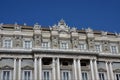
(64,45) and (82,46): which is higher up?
(64,45)

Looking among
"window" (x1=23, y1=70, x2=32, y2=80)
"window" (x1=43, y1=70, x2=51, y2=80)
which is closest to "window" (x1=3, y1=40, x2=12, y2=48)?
"window" (x1=23, y1=70, x2=32, y2=80)

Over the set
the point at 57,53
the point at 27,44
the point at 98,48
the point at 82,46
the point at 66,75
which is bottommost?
the point at 66,75

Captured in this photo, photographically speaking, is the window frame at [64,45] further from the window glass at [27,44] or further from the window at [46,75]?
the window at [46,75]

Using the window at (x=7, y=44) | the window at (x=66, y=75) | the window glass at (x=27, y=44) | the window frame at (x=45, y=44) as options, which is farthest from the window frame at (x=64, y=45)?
the window at (x=7, y=44)

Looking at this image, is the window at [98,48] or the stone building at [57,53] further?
the window at [98,48]

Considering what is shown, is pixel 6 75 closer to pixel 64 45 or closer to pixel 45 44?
pixel 45 44

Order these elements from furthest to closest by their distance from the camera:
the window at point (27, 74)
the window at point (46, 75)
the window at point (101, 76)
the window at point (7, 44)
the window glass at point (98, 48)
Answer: the window glass at point (98, 48)
the window at point (101, 76)
the window at point (7, 44)
the window at point (46, 75)
the window at point (27, 74)

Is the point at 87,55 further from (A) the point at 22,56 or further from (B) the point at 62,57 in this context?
(A) the point at 22,56

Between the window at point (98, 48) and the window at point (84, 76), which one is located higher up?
the window at point (98, 48)

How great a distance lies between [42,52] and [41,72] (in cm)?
347

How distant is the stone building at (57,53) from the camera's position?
41500 mm

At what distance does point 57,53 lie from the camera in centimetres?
4247

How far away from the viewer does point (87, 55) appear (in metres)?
43.8

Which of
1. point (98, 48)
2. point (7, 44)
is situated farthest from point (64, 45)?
point (7, 44)
